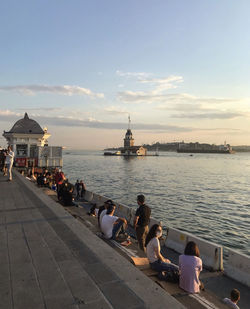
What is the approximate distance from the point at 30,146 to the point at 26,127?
115 inches

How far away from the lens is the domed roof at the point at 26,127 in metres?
Result: 33.9

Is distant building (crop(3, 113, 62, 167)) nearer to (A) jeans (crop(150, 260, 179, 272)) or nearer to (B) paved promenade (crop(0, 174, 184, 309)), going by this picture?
(B) paved promenade (crop(0, 174, 184, 309))

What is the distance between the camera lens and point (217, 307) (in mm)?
4406

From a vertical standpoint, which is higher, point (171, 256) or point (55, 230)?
point (55, 230)

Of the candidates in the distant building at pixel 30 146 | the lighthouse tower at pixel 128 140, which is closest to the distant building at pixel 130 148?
the lighthouse tower at pixel 128 140

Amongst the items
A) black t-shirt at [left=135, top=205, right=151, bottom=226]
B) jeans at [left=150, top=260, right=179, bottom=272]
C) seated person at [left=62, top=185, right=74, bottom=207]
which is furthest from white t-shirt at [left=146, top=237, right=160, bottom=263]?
seated person at [left=62, top=185, right=74, bottom=207]

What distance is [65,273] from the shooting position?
170 inches

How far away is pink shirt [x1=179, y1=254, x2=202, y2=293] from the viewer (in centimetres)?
484

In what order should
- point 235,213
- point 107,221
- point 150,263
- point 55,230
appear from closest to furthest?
point 150,263 → point 55,230 → point 107,221 → point 235,213

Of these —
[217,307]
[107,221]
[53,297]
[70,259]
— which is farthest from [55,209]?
[217,307]

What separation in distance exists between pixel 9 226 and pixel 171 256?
523 centimetres

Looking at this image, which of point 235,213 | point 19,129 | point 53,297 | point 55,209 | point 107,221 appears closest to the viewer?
point 53,297

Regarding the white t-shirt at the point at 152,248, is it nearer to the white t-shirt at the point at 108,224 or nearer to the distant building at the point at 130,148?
the white t-shirt at the point at 108,224

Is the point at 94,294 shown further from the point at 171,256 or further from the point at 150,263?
the point at 171,256
